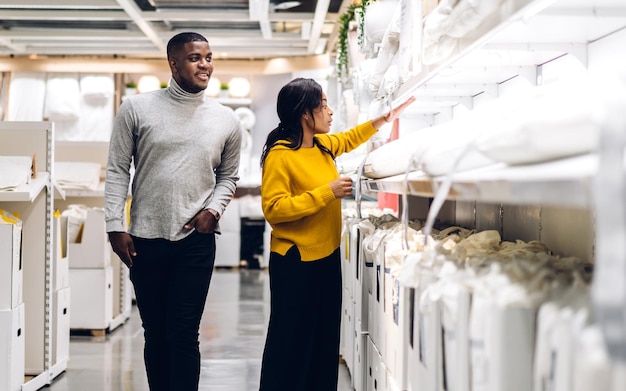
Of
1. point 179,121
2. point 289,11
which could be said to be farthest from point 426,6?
point 289,11

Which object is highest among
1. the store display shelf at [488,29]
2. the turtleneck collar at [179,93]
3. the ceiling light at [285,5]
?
the ceiling light at [285,5]

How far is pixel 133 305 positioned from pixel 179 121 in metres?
4.61

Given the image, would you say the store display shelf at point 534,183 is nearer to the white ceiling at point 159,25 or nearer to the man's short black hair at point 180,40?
the man's short black hair at point 180,40

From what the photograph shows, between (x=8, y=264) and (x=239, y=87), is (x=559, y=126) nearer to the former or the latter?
(x=8, y=264)

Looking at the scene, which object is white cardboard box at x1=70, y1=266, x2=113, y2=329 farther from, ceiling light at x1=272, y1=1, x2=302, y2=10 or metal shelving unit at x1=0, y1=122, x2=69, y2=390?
ceiling light at x1=272, y1=1, x2=302, y2=10

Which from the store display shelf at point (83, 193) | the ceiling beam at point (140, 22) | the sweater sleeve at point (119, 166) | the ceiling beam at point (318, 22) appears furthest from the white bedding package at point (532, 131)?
the ceiling beam at point (140, 22)

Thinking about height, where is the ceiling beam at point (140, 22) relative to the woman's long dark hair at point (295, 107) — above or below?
above

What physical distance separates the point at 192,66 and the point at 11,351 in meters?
1.60

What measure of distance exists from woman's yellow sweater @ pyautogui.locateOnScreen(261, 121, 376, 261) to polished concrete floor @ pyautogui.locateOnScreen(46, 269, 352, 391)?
1.24 metres

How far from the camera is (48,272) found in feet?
13.2

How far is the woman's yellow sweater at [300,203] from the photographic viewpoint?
8.97ft

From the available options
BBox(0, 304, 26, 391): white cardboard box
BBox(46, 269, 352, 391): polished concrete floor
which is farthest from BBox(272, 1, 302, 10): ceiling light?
BBox(0, 304, 26, 391): white cardboard box

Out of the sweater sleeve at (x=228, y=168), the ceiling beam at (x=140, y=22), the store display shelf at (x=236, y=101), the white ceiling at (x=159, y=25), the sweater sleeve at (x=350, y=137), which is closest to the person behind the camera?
the sweater sleeve at (x=228, y=168)

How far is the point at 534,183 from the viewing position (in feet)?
3.20
